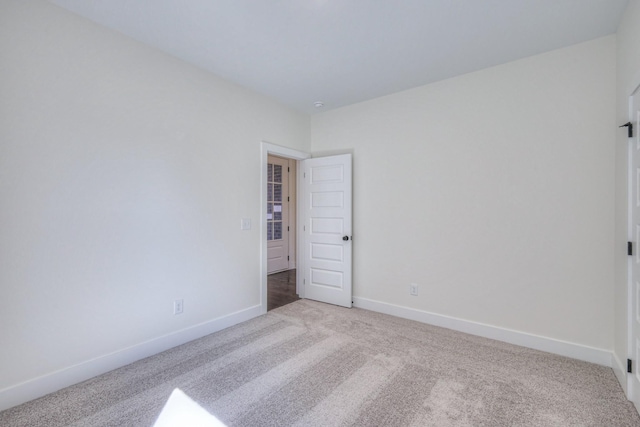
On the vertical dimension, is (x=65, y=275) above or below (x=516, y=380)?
above

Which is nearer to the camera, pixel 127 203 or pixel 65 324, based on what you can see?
pixel 65 324

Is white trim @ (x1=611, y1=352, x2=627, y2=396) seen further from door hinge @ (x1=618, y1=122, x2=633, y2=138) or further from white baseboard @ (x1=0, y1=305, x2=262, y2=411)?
white baseboard @ (x1=0, y1=305, x2=262, y2=411)

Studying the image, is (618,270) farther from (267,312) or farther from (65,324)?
(65,324)

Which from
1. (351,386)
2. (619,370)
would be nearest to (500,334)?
(619,370)

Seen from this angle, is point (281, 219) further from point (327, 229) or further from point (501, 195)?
point (501, 195)

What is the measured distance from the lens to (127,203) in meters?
2.47

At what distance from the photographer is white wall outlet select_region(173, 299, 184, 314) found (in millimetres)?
2817

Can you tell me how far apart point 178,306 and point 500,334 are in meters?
3.21

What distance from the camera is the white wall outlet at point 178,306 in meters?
2.82

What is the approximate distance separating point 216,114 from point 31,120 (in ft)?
4.97

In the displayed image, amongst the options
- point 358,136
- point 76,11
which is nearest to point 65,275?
point 76,11

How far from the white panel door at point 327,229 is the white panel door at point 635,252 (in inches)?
102

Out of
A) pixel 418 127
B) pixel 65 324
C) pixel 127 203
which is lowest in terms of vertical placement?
pixel 65 324

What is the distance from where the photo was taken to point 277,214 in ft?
Result: 20.6
